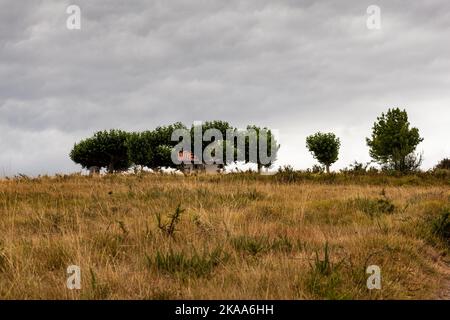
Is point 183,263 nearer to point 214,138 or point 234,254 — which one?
point 234,254

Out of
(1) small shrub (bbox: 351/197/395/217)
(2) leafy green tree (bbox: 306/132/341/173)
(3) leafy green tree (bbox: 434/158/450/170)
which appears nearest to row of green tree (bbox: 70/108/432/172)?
(2) leafy green tree (bbox: 306/132/341/173)

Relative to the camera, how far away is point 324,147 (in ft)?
232

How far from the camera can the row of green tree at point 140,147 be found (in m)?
67.4

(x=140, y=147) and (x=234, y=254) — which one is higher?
(x=140, y=147)

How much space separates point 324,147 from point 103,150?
33356 millimetres

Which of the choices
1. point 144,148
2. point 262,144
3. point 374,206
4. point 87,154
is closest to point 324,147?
point 262,144

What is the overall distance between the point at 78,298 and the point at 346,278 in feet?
8.99

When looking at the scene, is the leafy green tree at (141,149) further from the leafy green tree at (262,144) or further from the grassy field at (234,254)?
the grassy field at (234,254)

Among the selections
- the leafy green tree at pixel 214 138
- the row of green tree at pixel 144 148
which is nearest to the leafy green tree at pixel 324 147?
the row of green tree at pixel 144 148

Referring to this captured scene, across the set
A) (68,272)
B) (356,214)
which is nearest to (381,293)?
(68,272)

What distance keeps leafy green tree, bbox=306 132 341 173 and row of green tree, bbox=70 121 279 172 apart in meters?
6.89

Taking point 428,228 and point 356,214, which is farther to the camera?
point 356,214
